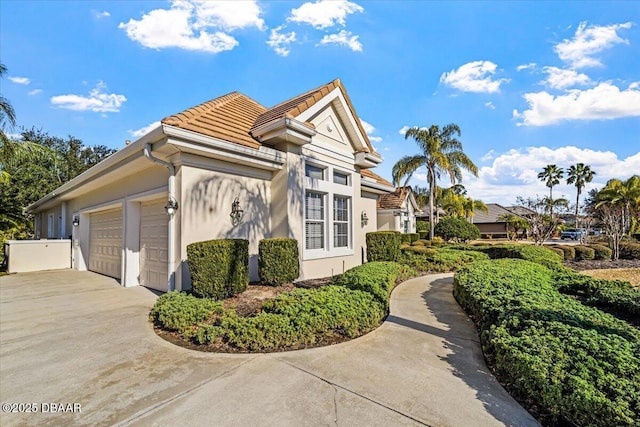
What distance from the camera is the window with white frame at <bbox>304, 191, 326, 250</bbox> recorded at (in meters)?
9.48

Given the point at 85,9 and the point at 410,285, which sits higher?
the point at 85,9

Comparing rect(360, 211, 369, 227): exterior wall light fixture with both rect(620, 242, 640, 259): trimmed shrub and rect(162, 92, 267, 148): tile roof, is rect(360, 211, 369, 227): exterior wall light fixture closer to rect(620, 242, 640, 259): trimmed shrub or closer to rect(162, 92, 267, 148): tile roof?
rect(162, 92, 267, 148): tile roof

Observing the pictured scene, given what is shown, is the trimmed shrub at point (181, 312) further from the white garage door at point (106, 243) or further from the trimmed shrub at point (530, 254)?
the trimmed shrub at point (530, 254)

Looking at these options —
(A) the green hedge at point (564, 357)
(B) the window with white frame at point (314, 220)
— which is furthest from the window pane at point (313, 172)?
(A) the green hedge at point (564, 357)

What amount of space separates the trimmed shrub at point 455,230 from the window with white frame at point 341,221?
65.0 feet

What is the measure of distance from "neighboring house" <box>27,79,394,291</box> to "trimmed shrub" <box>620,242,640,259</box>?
1683 centimetres

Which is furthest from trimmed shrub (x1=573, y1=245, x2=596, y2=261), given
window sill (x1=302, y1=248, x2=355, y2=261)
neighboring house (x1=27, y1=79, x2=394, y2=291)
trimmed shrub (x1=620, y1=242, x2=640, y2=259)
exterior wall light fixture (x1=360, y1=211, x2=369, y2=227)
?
window sill (x1=302, y1=248, x2=355, y2=261)

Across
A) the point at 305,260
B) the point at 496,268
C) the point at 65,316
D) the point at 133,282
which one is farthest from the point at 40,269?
the point at 496,268

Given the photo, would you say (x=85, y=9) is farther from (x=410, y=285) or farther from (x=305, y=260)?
(x=410, y=285)

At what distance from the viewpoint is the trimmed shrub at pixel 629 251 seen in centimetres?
1684

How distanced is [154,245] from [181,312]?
383 centimetres

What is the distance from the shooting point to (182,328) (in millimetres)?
5027

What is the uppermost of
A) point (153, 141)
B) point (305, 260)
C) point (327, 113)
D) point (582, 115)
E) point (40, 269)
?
point (582, 115)

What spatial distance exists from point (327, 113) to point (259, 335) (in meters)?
8.01
